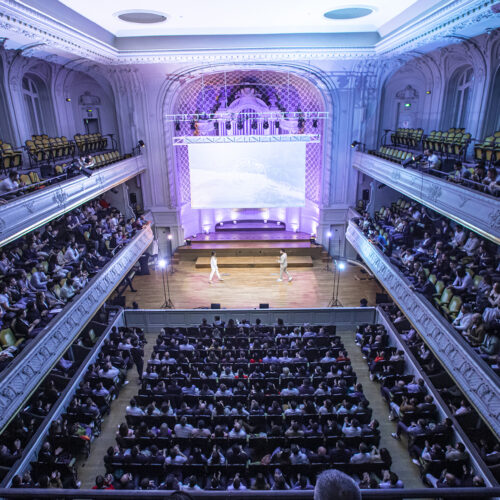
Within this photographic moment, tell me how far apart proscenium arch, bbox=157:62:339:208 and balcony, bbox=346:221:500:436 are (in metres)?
7.01

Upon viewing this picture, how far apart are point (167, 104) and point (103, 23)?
493 centimetres

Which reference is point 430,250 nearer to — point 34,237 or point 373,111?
point 373,111

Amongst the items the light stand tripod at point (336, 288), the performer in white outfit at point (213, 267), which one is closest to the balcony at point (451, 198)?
the light stand tripod at point (336, 288)

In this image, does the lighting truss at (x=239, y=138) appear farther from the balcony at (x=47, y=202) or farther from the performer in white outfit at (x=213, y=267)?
the performer in white outfit at (x=213, y=267)

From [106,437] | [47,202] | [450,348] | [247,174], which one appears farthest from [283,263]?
[106,437]

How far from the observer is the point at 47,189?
9.39 m

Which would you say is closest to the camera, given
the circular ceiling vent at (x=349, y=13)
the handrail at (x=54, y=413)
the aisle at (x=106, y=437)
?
the handrail at (x=54, y=413)

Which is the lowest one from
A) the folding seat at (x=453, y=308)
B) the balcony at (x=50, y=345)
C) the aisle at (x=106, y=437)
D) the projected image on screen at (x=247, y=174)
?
Answer: the aisle at (x=106, y=437)

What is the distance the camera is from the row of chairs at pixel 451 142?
11156 mm

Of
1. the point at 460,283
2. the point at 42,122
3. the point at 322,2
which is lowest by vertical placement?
the point at 460,283

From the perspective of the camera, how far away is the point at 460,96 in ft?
49.4

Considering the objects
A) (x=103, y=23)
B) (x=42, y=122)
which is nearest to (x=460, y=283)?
(x=103, y=23)

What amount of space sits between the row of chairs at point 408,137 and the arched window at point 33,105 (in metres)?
14.8

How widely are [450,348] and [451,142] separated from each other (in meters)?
6.86
